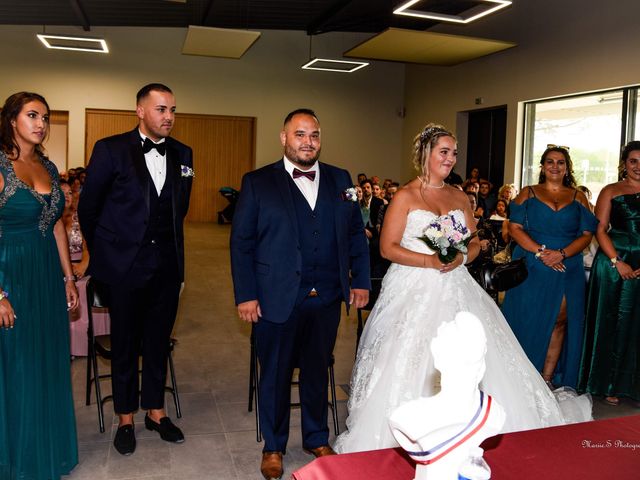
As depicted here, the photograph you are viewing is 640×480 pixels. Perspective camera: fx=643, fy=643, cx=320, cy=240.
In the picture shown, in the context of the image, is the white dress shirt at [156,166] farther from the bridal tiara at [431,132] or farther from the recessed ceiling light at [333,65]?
the recessed ceiling light at [333,65]

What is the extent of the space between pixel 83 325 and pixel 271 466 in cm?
251

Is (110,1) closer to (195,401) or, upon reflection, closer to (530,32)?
(530,32)

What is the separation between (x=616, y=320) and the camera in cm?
466

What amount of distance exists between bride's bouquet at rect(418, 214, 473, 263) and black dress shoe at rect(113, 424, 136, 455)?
1931mm

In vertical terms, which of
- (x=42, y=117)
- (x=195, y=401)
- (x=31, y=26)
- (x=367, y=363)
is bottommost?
(x=195, y=401)

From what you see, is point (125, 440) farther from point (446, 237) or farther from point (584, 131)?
point (584, 131)

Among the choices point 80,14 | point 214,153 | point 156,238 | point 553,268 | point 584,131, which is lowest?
point 553,268

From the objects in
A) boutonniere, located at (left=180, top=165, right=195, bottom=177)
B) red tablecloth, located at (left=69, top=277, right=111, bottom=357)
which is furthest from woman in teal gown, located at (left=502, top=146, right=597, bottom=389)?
red tablecloth, located at (left=69, top=277, right=111, bottom=357)

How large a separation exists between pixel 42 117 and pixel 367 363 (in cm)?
214

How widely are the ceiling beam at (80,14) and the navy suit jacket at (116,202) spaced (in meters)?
10.7

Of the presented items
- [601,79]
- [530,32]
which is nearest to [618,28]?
[601,79]

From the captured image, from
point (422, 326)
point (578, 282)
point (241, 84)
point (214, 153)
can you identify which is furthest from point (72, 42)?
point (422, 326)

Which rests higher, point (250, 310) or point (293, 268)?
point (293, 268)

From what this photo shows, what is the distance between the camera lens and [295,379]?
190 inches
